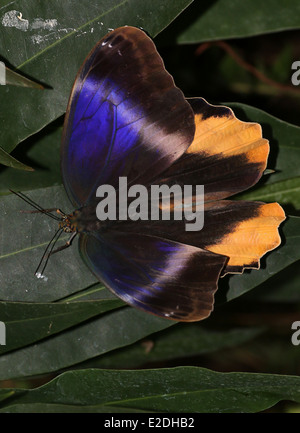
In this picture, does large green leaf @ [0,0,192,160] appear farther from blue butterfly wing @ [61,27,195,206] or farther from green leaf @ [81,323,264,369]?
green leaf @ [81,323,264,369]

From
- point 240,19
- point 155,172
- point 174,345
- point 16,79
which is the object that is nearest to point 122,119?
point 155,172

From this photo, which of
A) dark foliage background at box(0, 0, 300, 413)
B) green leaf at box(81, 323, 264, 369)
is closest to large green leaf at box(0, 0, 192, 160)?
dark foliage background at box(0, 0, 300, 413)

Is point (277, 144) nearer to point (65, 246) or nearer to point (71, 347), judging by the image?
point (65, 246)

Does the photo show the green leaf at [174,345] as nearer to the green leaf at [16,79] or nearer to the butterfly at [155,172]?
the butterfly at [155,172]

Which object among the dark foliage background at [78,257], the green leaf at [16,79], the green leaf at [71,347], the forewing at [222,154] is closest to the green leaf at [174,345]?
the dark foliage background at [78,257]

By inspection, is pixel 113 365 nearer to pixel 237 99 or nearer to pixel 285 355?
pixel 285 355

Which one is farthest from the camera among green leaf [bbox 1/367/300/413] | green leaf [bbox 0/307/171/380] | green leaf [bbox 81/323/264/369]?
green leaf [bbox 81/323/264/369]
